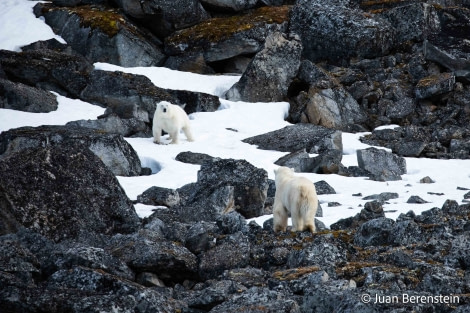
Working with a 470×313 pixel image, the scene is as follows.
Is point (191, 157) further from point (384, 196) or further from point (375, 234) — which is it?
point (375, 234)

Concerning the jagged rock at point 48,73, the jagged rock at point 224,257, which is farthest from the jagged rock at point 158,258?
the jagged rock at point 48,73

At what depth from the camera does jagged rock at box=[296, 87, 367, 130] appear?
28.5 meters

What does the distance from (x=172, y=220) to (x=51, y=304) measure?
6452 millimetres

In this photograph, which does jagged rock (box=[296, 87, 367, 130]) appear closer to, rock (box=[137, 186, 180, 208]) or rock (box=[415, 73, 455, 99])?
rock (box=[415, 73, 455, 99])

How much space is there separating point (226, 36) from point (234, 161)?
19959 mm

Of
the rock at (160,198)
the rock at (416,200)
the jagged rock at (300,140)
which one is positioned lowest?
the jagged rock at (300,140)

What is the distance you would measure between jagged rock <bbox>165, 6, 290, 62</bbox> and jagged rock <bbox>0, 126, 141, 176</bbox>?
1550 cm

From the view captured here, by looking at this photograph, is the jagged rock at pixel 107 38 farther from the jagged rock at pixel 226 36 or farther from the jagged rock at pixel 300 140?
the jagged rock at pixel 300 140

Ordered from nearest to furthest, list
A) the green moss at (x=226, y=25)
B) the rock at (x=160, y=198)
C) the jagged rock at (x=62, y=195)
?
the jagged rock at (x=62, y=195), the rock at (x=160, y=198), the green moss at (x=226, y=25)

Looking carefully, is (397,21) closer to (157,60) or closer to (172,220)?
(157,60)

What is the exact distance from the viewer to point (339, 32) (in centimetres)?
3406

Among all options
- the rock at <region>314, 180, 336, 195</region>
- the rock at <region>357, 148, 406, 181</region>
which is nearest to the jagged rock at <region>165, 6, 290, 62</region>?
the rock at <region>357, 148, 406, 181</region>

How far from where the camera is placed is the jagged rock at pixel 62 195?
979cm

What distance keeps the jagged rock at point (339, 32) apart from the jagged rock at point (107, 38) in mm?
8032
